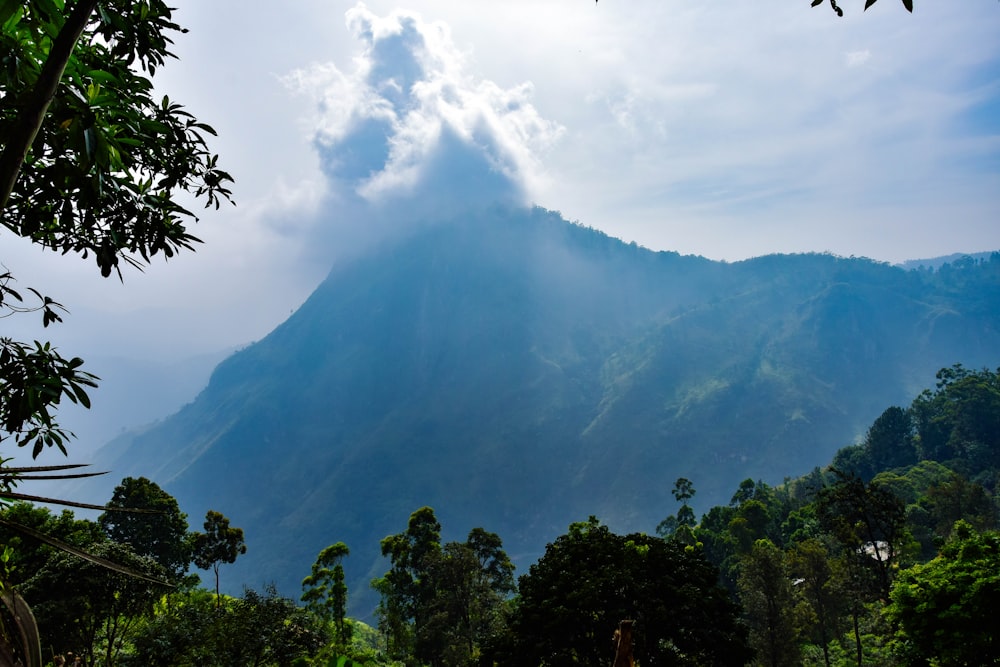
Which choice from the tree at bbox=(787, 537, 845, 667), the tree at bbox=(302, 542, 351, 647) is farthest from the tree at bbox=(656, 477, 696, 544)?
the tree at bbox=(302, 542, 351, 647)

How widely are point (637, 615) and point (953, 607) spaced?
687cm

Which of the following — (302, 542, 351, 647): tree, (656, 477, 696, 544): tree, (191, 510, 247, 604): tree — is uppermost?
(656, 477, 696, 544): tree

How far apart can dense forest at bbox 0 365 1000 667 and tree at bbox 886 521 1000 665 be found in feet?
0.13

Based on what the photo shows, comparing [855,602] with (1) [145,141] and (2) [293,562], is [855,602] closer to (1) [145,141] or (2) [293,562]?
(1) [145,141]

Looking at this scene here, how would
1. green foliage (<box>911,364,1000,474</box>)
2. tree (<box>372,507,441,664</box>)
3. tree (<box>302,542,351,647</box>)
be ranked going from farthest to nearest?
green foliage (<box>911,364,1000,474</box>) < tree (<box>302,542,351,647</box>) < tree (<box>372,507,441,664</box>)

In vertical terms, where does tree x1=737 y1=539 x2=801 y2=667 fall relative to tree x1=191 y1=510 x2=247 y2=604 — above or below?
below

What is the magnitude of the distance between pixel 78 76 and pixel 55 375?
1.66 meters

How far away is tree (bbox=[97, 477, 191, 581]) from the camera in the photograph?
31.1 m

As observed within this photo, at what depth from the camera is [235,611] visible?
17.1m

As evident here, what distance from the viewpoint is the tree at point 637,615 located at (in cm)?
1392

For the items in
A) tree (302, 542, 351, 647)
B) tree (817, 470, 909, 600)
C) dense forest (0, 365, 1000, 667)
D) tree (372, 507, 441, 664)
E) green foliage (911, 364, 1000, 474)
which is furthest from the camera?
green foliage (911, 364, 1000, 474)

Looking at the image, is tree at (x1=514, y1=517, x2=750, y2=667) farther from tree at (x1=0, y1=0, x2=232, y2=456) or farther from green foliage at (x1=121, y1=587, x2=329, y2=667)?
tree at (x1=0, y1=0, x2=232, y2=456)

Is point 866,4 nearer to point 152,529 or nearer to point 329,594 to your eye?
point 329,594

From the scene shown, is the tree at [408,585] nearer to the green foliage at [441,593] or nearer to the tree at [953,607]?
the green foliage at [441,593]
